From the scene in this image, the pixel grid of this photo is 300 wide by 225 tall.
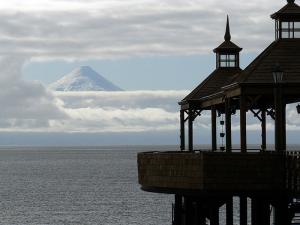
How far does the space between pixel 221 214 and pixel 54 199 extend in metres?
30.9

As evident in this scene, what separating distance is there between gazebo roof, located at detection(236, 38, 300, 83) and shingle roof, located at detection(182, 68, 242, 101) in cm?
1292

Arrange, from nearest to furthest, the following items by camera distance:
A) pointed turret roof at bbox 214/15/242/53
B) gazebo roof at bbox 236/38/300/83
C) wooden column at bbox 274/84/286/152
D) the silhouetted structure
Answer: wooden column at bbox 274/84/286/152 < the silhouetted structure < gazebo roof at bbox 236/38/300/83 < pointed turret roof at bbox 214/15/242/53

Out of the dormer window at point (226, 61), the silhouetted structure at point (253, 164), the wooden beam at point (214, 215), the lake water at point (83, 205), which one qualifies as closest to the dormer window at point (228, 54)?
the dormer window at point (226, 61)

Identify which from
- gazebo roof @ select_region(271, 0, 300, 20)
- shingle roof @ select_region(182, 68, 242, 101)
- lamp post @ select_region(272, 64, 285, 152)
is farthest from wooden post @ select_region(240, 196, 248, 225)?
shingle roof @ select_region(182, 68, 242, 101)

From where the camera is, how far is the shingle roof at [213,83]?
50.6m

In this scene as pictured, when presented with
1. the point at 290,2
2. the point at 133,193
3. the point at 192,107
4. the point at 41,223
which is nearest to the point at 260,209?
the point at 290,2

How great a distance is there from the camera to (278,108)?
32406mm

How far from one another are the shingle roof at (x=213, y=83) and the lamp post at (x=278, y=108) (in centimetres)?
1555

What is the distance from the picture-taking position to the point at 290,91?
34.6m

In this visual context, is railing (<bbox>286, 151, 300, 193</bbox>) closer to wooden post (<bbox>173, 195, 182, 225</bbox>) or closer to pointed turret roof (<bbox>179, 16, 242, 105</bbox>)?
wooden post (<bbox>173, 195, 182, 225</bbox>)

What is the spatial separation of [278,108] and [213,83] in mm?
19203

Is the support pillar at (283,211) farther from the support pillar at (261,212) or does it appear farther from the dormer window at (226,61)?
the dormer window at (226,61)

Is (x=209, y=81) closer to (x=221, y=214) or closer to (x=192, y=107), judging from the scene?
(x=192, y=107)

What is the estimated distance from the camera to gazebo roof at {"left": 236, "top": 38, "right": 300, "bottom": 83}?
3500 cm
